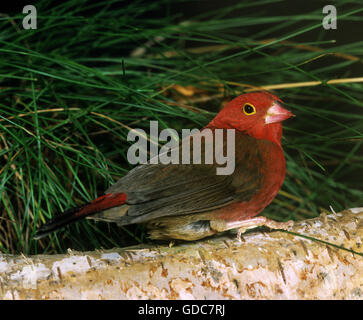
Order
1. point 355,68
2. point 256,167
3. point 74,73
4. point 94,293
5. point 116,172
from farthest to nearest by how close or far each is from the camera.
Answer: point 355,68 → point 74,73 → point 116,172 → point 256,167 → point 94,293

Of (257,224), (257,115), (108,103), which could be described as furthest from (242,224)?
(108,103)

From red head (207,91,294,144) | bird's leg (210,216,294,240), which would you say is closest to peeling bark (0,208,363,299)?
bird's leg (210,216,294,240)

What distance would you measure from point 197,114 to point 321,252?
11.9 inches

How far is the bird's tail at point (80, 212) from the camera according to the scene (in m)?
0.53

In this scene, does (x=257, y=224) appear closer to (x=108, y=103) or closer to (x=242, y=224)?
A: (x=242, y=224)

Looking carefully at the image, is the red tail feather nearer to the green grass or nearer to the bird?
the bird

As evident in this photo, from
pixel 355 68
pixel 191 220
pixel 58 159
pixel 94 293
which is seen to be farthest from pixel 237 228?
pixel 355 68

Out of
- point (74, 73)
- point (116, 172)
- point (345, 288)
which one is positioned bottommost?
point (345, 288)

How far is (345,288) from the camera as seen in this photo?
555 millimetres

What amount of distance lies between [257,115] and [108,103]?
228 mm

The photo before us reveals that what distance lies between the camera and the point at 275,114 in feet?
1.98

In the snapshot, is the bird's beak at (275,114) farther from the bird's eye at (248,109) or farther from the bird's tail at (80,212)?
the bird's tail at (80,212)

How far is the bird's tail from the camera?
53 cm

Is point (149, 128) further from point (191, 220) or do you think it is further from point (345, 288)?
point (345, 288)
